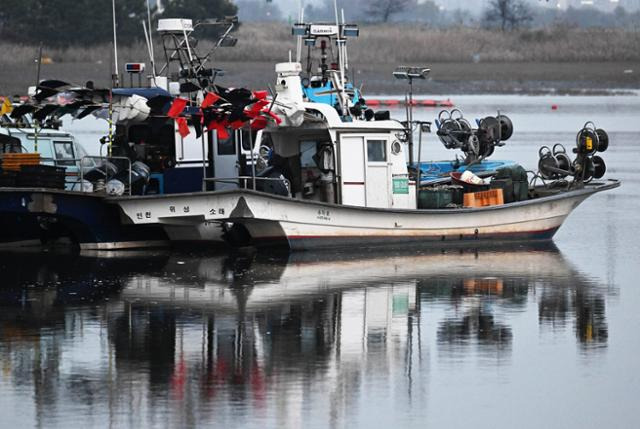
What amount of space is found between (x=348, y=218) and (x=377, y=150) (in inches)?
45.0

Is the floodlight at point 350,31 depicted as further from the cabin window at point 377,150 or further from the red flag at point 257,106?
the red flag at point 257,106

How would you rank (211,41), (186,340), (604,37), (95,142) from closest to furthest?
(186,340) → (95,142) → (211,41) → (604,37)

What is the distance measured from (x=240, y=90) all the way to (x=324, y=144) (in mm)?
1907

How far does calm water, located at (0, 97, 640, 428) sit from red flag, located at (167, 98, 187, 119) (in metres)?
2.15

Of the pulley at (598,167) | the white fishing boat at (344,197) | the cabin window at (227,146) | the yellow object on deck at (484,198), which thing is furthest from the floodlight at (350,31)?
the pulley at (598,167)

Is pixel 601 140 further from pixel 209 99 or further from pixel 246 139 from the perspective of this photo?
pixel 209 99

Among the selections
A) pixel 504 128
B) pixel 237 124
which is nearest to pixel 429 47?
pixel 504 128

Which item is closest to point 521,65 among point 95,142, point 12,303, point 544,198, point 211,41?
point 211,41

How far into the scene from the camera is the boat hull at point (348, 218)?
893 inches

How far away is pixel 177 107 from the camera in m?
23.2

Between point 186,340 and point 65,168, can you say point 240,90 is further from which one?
point 186,340

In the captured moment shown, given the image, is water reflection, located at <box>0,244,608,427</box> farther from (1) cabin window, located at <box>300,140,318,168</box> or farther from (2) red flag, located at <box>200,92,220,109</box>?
(2) red flag, located at <box>200,92,220,109</box>

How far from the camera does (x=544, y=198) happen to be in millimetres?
25891

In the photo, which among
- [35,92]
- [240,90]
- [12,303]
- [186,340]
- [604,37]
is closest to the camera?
[186,340]
